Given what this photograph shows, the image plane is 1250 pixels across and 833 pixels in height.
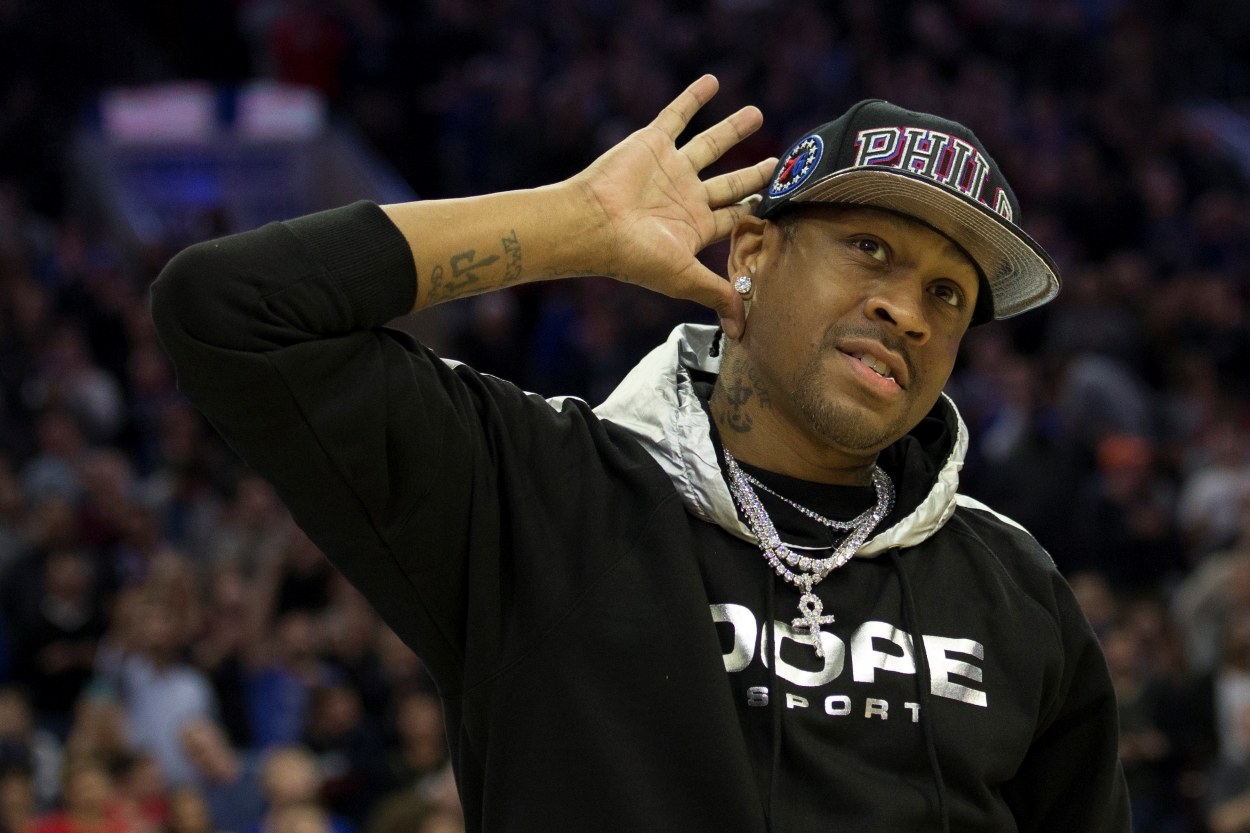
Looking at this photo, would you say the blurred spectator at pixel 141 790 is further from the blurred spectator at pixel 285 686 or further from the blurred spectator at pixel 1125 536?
the blurred spectator at pixel 1125 536

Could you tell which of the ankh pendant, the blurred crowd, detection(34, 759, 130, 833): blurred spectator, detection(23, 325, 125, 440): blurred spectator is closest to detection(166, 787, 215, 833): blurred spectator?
the blurred crowd

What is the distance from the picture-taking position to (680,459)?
2.20 meters

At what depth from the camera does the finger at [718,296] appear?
2168mm

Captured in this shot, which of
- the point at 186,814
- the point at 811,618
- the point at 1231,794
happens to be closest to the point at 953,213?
the point at 811,618

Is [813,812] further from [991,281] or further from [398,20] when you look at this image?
[398,20]

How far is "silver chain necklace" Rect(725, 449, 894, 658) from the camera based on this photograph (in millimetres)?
2158

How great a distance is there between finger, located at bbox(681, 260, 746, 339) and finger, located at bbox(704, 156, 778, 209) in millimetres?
120

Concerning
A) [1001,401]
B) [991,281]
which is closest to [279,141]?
[1001,401]

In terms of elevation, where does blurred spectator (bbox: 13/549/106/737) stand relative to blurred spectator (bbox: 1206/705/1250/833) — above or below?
below

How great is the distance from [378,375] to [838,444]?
70 centimetres

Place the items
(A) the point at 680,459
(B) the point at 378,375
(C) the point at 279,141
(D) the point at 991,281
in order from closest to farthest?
(B) the point at 378,375 < (A) the point at 680,459 < (D) the point at 991,281 < (C) the point at 279,141

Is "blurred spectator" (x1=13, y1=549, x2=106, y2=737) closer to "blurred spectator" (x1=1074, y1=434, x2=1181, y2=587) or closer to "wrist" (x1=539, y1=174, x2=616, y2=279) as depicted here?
"blurred spectator" (x1=1074, y1=434, x2=1181, y2=587)

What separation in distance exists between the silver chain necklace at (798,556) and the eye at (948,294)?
1.12 feet

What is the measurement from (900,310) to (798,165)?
280 millimetres
